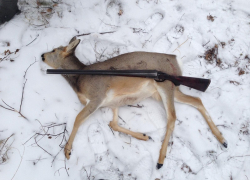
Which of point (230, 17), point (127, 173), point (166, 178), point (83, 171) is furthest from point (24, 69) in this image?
point (230, 17)

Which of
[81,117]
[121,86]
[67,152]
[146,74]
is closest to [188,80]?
[146,74]

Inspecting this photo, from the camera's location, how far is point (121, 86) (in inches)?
164

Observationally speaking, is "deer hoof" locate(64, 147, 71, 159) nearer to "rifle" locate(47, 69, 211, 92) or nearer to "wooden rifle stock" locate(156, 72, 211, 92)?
"rifle" locate(47, 69, 211, 92)

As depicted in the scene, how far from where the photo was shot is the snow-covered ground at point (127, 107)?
421 cm

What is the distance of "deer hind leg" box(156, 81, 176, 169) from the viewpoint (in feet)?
13.6

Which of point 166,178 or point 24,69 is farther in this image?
point 24,69

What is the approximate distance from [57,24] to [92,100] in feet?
→ 6.04

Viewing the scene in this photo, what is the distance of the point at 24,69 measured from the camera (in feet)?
15.1

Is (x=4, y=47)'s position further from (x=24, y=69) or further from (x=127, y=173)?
(x=127, y=173)

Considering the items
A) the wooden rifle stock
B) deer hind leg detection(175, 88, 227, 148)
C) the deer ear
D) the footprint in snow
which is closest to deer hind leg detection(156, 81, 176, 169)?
the wooden rifle stock

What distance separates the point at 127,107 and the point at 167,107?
30.8 inches

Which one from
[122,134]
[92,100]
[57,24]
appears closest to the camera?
[92,100]

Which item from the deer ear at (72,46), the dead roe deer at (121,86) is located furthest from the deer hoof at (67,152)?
the deer ear at (72,46)

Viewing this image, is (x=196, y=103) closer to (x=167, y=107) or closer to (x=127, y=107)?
(x=167, y=107)
